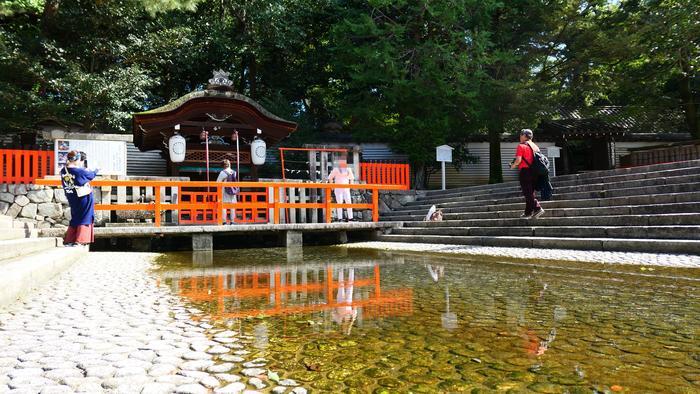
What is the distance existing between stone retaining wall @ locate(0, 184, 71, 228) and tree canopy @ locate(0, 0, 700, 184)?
18.4ft

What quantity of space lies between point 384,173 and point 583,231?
8602 millimetres

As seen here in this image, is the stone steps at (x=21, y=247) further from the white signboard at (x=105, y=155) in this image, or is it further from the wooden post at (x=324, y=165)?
the wooden post at (x=324, y=165)

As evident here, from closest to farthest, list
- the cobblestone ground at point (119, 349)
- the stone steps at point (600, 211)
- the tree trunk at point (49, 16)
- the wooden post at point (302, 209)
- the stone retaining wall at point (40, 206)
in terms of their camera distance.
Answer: the cobblestone ground at point (119, 349) → the stone steps at point (600, 211) → the stone retaining wall at point (40, 206) → the wooden post at point (302, 209) → the tree trunk at point (49, 16)

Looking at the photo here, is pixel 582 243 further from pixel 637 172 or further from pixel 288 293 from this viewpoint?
pixel 288 293

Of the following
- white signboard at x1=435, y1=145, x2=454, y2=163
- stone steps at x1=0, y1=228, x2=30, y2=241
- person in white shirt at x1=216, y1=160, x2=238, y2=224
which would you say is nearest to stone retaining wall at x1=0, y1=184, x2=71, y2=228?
stone steps at x1=0, y1=228, x2=30, y2=241

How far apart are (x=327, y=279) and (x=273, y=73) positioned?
739 inches

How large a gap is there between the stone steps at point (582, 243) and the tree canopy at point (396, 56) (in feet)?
28.5

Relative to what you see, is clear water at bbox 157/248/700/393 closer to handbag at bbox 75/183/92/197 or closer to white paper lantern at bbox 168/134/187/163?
handbag at bbox 75/183/92/197

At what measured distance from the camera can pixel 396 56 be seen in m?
17.2

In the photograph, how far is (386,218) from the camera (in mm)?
14930

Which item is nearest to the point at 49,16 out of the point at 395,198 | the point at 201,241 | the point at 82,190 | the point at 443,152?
the point at 201,241

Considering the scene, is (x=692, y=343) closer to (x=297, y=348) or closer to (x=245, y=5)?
(x=297, y=348)

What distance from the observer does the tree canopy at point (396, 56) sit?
→ 16047 millimetres

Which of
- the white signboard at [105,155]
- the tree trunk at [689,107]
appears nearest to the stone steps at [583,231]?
the white signboard at [105,155]
